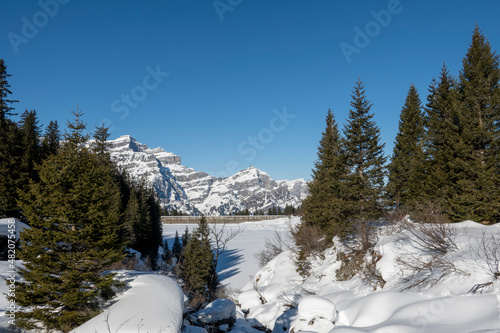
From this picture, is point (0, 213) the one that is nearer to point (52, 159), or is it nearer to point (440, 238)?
point (52, 159)

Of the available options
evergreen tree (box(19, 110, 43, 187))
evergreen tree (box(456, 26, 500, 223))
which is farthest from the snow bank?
evergreen tree (box(19, 110, 43, 187))

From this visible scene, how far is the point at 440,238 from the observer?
9.95 metres

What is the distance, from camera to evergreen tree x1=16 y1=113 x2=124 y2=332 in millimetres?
8289

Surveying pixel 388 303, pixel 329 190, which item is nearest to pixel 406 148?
pixel 329 190

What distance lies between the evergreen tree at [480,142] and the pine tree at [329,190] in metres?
7.83

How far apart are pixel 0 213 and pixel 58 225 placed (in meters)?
21.9

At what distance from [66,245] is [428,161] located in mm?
24804

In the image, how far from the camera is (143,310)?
7594 mm

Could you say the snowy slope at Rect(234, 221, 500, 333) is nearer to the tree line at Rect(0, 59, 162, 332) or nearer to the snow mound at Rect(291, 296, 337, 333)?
the snow mound at Rect(291, 296, 337, 333)

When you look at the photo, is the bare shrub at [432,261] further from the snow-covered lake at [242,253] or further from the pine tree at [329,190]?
the snow-covered lake at [242,253]

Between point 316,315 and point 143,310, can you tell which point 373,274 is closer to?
point 316,315

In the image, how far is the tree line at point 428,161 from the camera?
49.0 feet

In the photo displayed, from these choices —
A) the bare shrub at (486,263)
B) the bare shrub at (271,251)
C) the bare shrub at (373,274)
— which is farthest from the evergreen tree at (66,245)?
the bare shrub at (271,251)

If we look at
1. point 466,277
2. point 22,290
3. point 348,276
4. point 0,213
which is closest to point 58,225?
point 22,290
